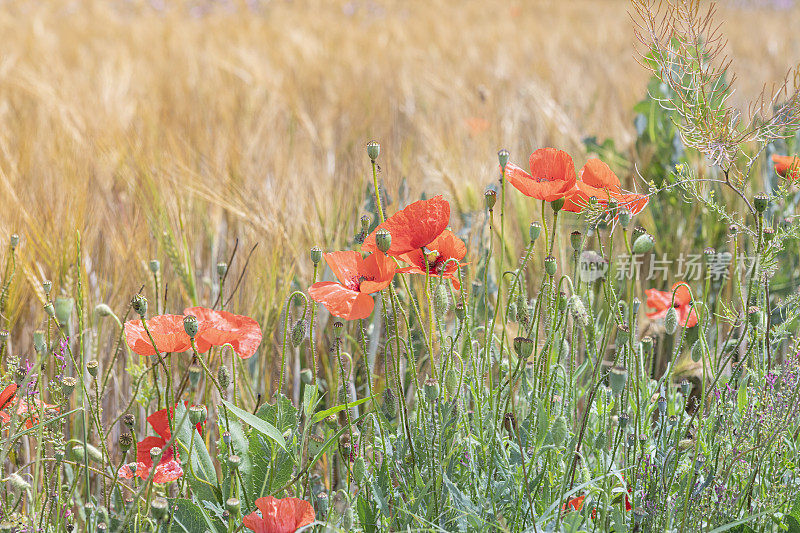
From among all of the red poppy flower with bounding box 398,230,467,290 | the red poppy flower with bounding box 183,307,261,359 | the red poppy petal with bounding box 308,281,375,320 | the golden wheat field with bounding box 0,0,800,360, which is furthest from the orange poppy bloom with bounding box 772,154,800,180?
the red poppy flower with bounding box 183,307,261,359

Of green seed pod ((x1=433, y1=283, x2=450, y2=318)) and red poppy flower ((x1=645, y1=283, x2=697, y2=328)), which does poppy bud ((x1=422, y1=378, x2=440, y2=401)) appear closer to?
green seed pod ((x1=433, y1=283, x2=450, y2=318))

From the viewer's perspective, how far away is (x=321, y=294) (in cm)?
73

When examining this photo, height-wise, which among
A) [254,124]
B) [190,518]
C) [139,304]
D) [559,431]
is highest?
[254,124]

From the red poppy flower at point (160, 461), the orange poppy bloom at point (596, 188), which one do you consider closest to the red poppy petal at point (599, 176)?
the orange poppy bloom at point (596, 188)

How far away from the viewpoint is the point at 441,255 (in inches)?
31.0

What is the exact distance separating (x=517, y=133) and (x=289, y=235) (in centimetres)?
102

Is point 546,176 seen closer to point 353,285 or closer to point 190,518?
point 353,285

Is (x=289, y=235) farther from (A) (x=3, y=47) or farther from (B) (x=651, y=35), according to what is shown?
(A) (x=3, y=47)

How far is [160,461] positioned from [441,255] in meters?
0.34

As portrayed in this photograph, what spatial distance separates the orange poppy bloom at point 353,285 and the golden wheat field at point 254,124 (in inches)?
10.4

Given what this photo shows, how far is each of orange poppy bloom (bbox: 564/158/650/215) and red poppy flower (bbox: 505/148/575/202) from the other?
14 millimetres

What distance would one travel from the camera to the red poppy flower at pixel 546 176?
76 centimetres

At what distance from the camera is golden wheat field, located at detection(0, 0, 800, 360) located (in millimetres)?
1166

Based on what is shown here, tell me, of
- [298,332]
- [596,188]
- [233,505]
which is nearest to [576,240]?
[596,188]
